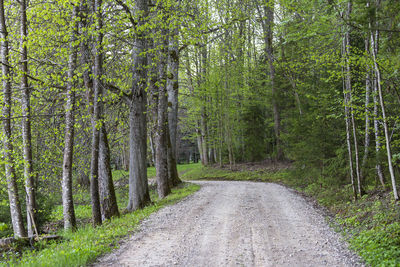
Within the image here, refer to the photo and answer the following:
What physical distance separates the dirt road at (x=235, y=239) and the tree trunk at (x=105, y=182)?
1609 mm

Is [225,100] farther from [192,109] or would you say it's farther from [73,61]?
[73,61]

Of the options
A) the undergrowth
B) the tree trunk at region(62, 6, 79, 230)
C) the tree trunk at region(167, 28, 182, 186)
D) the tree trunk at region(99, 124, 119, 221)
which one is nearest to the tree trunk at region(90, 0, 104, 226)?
the tree trunk at region(99, 124, 119, 221)

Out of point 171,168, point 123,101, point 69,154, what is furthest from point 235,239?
point 171,168

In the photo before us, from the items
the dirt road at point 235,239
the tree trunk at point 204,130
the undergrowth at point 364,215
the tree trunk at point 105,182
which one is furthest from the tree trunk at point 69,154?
the tree trunk at point 204,130

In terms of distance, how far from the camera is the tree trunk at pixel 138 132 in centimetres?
1048

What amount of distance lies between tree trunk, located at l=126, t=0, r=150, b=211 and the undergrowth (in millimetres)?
6293

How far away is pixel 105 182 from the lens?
9.62m

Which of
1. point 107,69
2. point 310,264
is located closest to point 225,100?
point 107,69

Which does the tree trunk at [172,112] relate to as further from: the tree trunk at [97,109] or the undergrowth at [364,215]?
the tree trunk at [97,109]

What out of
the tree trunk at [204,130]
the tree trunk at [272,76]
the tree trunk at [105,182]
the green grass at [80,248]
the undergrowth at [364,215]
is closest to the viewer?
the green grass at [80,248]

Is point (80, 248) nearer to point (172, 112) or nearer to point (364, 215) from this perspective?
point (364, 215)

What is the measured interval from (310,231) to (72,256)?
5.03 meters

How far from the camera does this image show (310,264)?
5184 millimetres

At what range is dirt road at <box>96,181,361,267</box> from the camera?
17.7 feet
